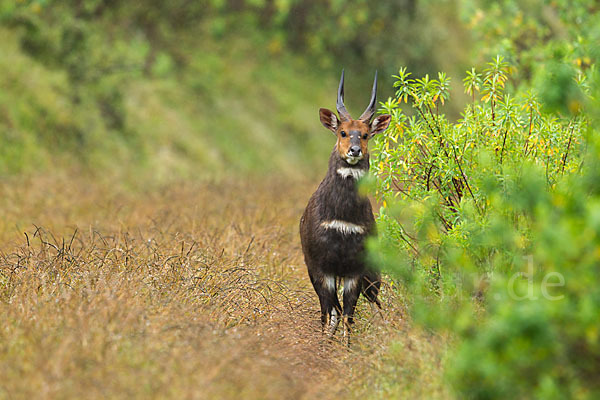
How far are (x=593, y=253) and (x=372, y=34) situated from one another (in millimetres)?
27266

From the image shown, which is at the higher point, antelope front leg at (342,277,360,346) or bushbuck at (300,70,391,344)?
bushbuck at (300,70,391,344)

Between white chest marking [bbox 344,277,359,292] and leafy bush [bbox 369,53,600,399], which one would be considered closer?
leafy bush [bbox 369,53,600,399]

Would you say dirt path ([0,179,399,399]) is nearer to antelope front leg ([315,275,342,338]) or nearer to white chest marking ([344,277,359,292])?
antelope front leg ([315,275,342,338])

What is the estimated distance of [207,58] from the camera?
26.6 metres

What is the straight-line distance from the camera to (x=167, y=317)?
586 cm

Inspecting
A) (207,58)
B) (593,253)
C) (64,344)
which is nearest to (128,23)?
(207,58)

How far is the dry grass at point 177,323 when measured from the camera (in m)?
4.93

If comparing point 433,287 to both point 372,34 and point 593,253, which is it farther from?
point 372,34

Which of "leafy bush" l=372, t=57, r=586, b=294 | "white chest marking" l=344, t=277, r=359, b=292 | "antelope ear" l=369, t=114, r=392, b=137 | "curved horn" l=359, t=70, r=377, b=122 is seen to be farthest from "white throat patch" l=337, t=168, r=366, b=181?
"white chest marking" l=344, t=277, r=359, b=292

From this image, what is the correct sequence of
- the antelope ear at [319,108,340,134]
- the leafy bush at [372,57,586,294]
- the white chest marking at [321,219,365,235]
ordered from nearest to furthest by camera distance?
the leafy bush at [372,57,586,294] → the white chest marking at [321,219,365,235] → the antelope ear at [319,108,340,134]

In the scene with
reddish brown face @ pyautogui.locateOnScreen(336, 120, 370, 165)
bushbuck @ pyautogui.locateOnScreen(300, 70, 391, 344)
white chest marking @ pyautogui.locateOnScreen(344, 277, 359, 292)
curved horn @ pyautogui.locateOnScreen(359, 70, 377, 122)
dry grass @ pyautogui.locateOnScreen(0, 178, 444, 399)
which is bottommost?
dry grass @ pyautogui.locateOnScreen(0, 178, 444, 399)

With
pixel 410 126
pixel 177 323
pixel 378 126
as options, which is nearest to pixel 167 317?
pixel 177 323

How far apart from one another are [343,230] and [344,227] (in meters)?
0.03

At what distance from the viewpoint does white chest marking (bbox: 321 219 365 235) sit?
750 centimetres
